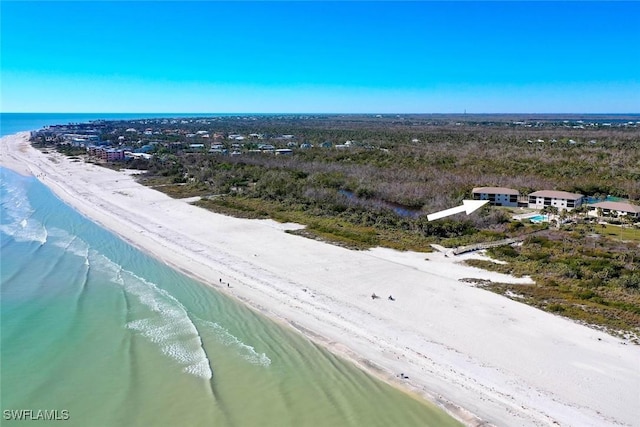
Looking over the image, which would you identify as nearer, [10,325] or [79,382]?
[79,382]

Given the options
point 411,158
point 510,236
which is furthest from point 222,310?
point 411,158

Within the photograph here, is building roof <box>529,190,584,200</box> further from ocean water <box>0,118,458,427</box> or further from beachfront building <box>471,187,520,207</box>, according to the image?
ocean water <box>0,118,458,427</box>

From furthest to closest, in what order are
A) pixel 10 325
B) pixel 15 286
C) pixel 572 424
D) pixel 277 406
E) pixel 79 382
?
pixel 15 286 < pixel 10 325 < pixel 79 382 < pixel 277 406 < pixel 572 424

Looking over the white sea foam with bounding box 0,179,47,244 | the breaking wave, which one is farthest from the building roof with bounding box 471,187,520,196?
the white sea foam with bounding box 0,179,47,244

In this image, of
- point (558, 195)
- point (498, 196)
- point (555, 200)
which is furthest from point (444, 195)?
point (558, 195)

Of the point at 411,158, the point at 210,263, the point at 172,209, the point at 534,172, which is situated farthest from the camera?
the point at 411,158

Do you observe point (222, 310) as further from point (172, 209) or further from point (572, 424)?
point (172, 209)

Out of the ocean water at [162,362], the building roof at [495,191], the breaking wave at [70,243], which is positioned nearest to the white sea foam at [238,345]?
the ocean water at [162,362]
